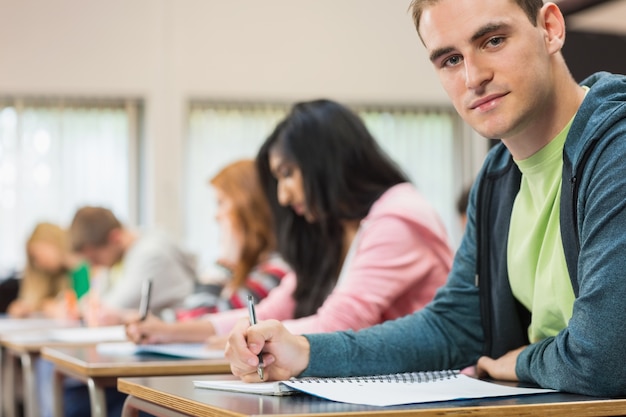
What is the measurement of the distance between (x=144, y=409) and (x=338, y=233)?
116 centimetres

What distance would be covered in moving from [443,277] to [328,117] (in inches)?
19.2

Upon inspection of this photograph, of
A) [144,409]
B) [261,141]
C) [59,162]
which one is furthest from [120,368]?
[59,162]

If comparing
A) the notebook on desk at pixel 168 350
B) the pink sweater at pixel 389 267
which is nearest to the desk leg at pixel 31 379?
the notebook on desk at pixel 168 350

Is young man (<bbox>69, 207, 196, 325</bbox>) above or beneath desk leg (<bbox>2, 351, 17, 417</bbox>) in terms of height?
above

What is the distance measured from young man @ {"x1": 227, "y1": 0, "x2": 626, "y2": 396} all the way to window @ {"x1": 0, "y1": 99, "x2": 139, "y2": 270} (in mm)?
5350

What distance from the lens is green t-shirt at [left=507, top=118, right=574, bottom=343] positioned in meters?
1.40

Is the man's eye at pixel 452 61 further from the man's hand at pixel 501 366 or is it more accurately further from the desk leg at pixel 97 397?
the desk leg at pixel 97 397

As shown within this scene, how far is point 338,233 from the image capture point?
8.09ft

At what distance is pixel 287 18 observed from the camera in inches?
269

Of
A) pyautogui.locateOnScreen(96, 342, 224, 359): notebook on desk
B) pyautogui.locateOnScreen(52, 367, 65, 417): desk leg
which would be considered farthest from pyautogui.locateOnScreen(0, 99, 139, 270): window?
pyautogui.locateOnScreen(96, 342, 224, 359): notebook on desk

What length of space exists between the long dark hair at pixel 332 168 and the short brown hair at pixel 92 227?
2210 millimetres

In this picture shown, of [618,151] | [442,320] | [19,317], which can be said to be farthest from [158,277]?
[618,151]

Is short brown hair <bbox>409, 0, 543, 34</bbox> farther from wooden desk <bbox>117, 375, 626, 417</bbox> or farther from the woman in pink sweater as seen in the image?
the woman in pink sweater

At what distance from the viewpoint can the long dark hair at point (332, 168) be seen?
236 cm
